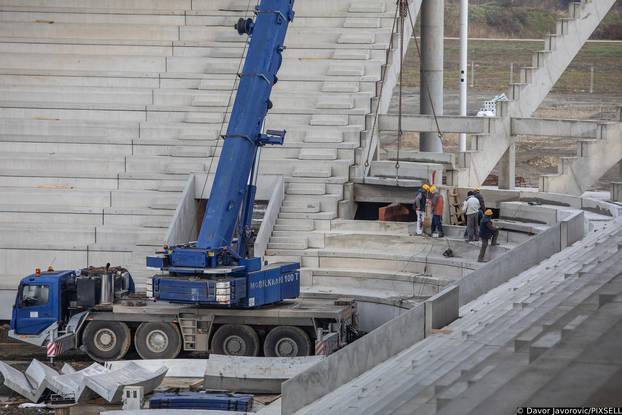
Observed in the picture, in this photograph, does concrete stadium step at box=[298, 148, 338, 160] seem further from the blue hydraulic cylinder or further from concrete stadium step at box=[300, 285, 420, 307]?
the blue hydraulic cylinder

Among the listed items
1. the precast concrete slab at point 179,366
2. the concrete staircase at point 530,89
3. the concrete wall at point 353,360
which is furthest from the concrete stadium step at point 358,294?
the concrete wall at point 353,360

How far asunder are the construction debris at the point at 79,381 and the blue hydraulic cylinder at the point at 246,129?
163 inches

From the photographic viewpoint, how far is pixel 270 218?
37.1 meters

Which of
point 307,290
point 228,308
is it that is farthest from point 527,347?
point 307,290

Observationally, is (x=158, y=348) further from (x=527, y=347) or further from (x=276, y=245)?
(x=527, y=347)

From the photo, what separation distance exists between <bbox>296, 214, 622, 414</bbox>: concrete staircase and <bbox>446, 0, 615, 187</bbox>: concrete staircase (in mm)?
15488

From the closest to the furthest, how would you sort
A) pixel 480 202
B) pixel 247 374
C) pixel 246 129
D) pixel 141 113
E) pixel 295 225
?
pixel 247 374 < pixel 246 129 < pixel 480 202 < pixel 295 225 < pixel 141 113

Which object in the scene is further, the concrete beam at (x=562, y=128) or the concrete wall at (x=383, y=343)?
the concrete beam at (x=562, y=128)

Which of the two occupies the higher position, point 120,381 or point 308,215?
point 308,215

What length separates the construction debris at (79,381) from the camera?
2564cm

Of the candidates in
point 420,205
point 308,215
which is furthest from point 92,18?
point 420,205

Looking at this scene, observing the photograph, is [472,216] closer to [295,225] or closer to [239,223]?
[295,225]

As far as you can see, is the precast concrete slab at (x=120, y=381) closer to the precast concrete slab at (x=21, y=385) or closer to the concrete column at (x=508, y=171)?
the precast concrete slab at (x=21, y=385)

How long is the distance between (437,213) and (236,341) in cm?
781
